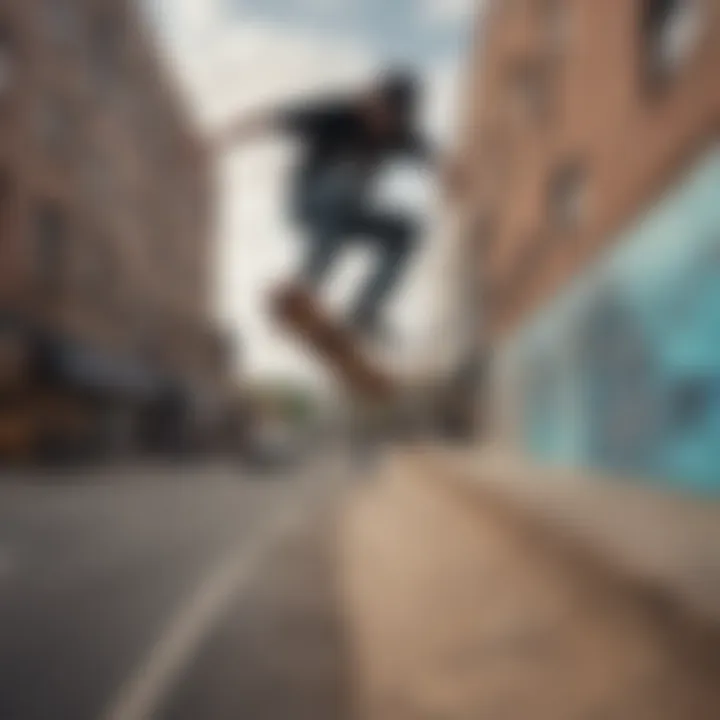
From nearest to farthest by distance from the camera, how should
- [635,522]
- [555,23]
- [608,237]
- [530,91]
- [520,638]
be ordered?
[520,638] → [635,522] → [608,237] → [555,23] → [530,91]

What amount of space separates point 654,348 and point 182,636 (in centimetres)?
611

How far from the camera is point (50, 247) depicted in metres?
24.2

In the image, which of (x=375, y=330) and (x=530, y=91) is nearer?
(x=375, y=330)

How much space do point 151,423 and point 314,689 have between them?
99.3 ft

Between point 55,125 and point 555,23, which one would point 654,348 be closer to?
point 555,23

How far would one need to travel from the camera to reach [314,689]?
10.1ft

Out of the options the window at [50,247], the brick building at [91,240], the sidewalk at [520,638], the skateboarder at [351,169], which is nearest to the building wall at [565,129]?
the skateboarder at [351,169]

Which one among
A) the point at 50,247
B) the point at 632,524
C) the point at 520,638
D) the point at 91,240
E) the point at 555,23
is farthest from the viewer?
the point at 91,240

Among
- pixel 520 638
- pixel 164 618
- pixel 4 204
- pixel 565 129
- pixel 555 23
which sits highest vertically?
pixel 555 23

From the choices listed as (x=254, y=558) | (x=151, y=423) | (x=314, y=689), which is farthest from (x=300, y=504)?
(x=151, y=423)

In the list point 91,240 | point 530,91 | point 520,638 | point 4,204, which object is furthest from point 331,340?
point 91,240

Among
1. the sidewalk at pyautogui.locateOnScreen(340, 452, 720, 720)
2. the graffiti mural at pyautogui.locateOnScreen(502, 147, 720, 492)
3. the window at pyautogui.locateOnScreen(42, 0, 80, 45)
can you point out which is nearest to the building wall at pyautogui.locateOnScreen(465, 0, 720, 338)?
the graffiti mural at pyautogui.locateOnScreen(502, 147, 720, 492)

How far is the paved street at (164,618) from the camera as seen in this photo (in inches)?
115

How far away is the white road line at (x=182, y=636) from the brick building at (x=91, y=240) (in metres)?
10.7
